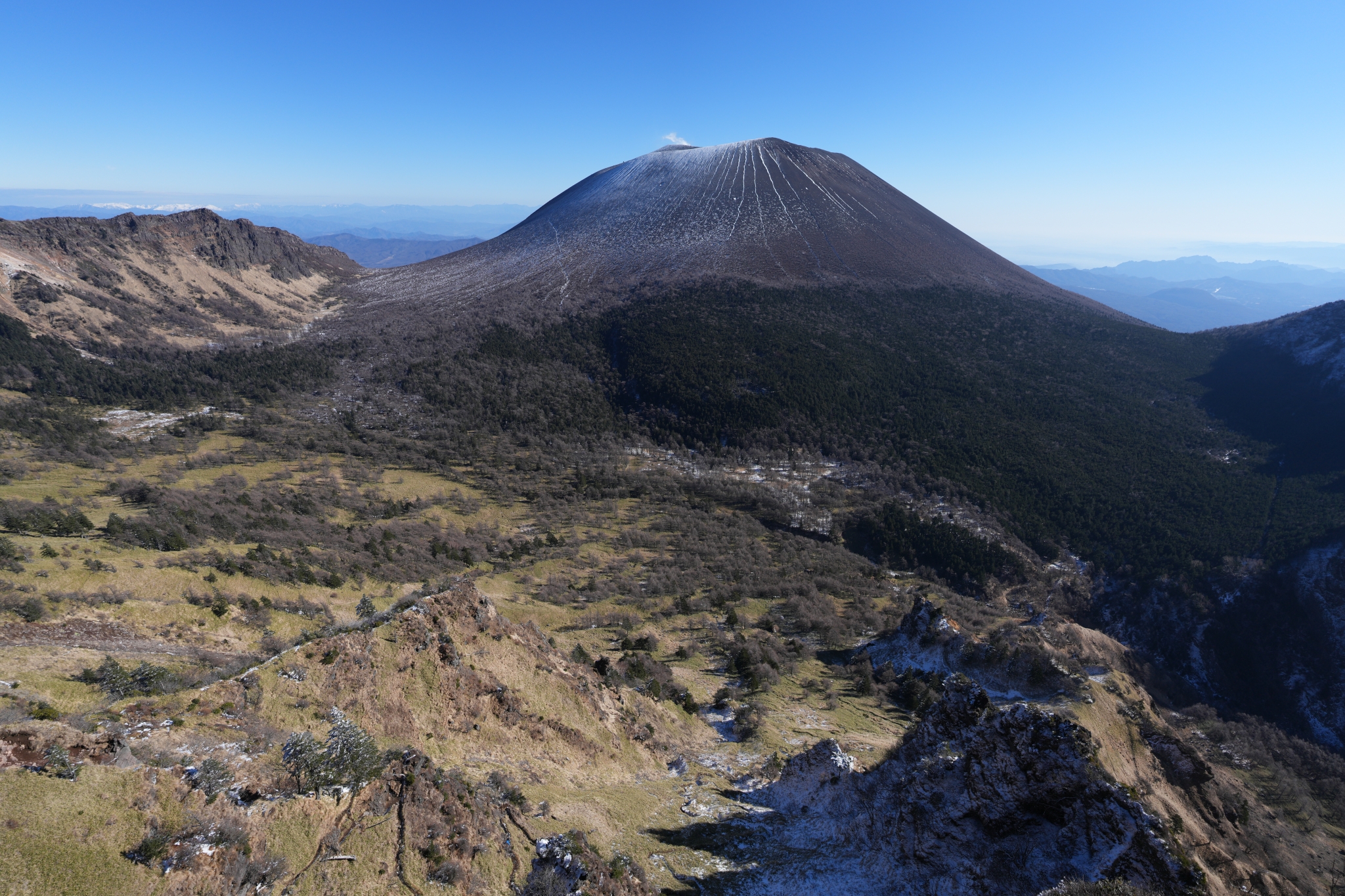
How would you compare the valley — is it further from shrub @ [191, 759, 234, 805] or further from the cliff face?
the cliff face

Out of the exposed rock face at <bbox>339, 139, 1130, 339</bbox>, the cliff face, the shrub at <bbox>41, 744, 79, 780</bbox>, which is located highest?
the exposed rock face at <bbox>339, 139, 1130, 339</bbox>

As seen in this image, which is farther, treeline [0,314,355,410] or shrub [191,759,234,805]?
treeline [0,314,355,410]

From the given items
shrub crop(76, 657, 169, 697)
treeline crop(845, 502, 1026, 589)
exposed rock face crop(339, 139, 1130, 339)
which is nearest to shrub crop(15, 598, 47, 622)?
shrub crop(76, 657, 169, 697)

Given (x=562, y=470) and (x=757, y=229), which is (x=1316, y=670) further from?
(x=757, y=229)

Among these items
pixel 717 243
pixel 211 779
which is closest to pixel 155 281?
pixel 717 243

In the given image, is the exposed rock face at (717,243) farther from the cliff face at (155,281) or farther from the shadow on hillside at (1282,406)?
the shadow on hillside at (1282,406)

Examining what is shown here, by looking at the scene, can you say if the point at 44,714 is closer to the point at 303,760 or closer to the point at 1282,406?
the point at 303,760

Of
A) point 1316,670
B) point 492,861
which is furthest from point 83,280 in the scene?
point 1316,670
